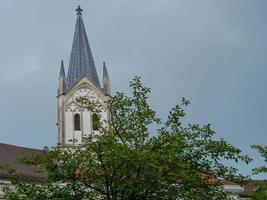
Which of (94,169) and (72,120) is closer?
(94,169)

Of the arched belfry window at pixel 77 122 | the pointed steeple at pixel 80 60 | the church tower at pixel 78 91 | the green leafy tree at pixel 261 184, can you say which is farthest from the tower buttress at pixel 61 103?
the green leafy tree at pixel 261 184

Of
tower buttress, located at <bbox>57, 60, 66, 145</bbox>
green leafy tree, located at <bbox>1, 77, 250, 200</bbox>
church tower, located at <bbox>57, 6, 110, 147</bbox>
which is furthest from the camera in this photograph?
church tower, located at <bbox>57, 6, 110, 147</bbox>

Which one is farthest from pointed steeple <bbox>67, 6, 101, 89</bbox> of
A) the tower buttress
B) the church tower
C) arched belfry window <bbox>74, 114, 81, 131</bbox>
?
arched belfry window <bbox>74, 114, 81, 131</bbox>

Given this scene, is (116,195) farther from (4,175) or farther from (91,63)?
(91,63)

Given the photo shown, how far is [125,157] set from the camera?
48.1 ft

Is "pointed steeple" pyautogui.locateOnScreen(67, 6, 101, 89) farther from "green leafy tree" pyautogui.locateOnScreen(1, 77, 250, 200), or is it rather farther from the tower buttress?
"green leafy tree" pyautogui.locateOnScreen(1, 77, 250, 200)

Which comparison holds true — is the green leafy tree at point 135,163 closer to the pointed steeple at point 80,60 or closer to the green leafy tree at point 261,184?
the green leafy tree at point 261,184

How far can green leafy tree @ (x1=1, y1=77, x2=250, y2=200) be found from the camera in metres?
15.0

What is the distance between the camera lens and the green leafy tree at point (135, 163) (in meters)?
15.0

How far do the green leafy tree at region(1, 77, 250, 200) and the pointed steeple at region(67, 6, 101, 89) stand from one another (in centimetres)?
3296

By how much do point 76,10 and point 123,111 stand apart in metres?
43.0

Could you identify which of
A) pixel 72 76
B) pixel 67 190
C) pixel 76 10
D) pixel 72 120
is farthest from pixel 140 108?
pixel 76 10

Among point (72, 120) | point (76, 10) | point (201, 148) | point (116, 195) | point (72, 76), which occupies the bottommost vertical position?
point (116, 195)

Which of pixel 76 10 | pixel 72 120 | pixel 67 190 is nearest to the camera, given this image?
pixel 67 190
